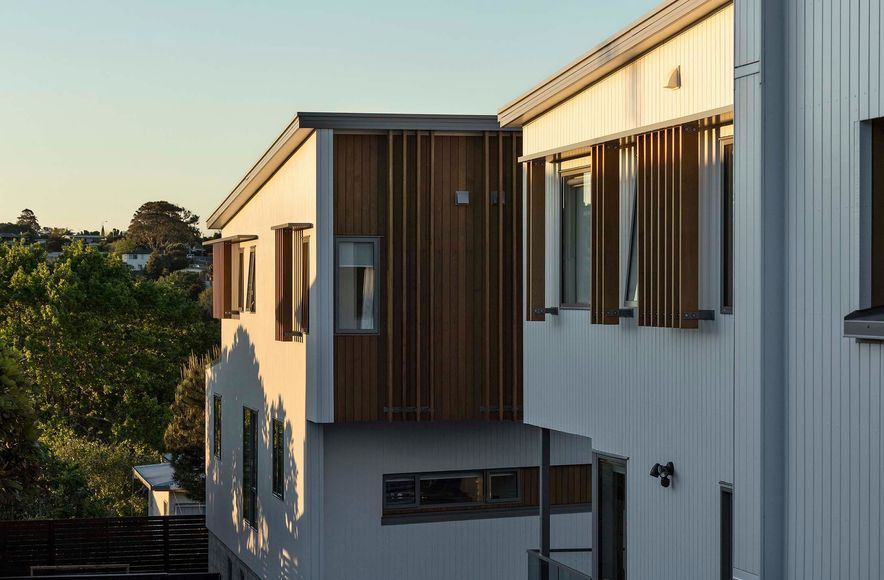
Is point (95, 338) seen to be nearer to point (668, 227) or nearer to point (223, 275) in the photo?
point (223, 275)

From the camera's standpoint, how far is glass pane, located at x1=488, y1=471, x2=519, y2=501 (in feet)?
58.7

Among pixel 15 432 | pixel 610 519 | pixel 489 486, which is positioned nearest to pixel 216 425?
pixel 489 486

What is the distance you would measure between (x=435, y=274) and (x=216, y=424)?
1051cm

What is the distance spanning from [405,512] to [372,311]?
286 cm

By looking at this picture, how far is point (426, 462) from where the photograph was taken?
693 inches

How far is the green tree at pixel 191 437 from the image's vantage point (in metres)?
31.1

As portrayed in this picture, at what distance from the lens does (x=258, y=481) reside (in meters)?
21.1

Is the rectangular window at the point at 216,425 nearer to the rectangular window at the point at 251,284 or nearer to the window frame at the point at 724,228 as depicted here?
the rectangular window at the point at 251,284

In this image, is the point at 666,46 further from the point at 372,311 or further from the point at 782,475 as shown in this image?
the point at 372,311

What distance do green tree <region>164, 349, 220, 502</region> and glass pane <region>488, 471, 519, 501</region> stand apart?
47.6ft

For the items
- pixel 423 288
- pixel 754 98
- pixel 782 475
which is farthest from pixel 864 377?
pixel 423 288

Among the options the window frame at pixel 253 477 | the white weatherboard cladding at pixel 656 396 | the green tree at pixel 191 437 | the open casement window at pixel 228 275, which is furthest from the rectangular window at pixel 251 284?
the white weatherboard cladding at pixel 656 396

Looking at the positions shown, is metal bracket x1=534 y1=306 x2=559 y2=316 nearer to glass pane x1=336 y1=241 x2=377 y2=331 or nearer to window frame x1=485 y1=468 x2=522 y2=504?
glass pane x1=336 y1=241 x2=377 y2=331

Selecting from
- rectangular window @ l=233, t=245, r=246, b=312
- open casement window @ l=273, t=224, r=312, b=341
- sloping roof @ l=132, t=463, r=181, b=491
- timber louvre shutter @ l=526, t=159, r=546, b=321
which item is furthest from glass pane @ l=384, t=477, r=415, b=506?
sloping roof @ l=132, t=463, r=181, b=491
